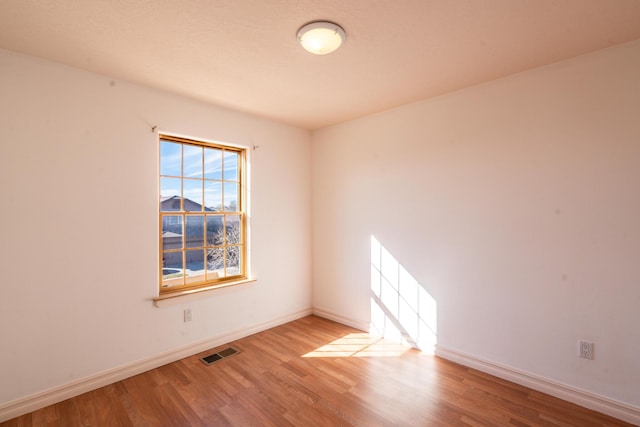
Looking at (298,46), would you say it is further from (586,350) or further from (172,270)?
(586,350)

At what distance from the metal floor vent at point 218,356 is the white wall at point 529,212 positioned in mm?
2059

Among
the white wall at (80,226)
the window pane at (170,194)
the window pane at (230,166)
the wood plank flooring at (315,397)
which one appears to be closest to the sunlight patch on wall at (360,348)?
the wood plank flooring at (315,397)

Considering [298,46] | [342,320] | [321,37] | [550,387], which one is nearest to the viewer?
[321,37]

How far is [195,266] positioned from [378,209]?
218cm

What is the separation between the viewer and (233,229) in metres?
3.62

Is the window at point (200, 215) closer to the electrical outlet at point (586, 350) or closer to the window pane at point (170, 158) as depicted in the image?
the window pane at point (170, 158)

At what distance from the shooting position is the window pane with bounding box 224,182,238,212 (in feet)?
11.7

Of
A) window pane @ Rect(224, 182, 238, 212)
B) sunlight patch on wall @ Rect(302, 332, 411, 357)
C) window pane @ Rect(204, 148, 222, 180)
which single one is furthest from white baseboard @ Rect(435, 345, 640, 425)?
window pane @ Rect(204, 148, 222, 180)

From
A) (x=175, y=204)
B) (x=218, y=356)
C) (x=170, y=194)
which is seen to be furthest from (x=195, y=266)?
(x=218, y=356)

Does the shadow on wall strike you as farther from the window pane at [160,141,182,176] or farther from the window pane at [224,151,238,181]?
the window pane at [160,141,182,176]

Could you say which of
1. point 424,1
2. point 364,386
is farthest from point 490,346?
point 424,1

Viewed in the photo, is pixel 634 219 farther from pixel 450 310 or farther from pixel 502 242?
pixel 450 310

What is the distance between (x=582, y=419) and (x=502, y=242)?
1.34m

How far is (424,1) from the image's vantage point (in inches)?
66.8
